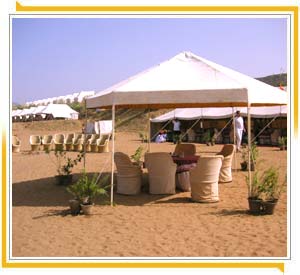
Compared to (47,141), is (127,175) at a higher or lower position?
lower

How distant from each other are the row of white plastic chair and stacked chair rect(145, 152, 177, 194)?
917 cm

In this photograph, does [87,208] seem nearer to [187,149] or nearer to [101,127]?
[187,149]

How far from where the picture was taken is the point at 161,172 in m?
7.91

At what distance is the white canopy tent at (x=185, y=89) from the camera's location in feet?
22.7

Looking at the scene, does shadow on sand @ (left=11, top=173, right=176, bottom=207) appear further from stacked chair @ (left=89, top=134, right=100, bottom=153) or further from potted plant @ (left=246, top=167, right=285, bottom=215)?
stacked chair @ (left=89, top=134, right=100, bottom=153)

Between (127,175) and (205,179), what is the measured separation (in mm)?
1686

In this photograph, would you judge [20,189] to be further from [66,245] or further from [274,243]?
[274,243]

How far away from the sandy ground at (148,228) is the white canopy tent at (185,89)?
4.01 feet

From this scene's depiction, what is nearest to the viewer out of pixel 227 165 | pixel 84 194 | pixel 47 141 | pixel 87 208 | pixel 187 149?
pixel 87 208

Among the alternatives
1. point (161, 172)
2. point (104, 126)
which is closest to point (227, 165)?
point (161, 172)

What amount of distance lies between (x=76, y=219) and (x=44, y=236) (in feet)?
2.98

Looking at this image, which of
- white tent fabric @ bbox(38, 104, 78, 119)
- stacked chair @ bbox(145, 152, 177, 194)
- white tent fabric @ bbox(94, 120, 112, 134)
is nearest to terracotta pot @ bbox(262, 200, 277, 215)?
stacked chair @ bbox(145, 152, 177, 194)

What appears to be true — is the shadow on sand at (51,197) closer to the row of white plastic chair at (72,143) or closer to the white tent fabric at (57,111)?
the row of white plastic chair at (72,143)
